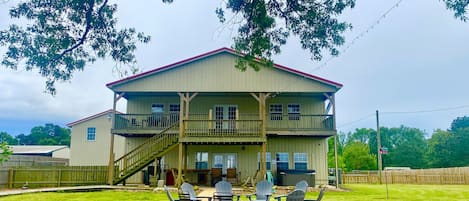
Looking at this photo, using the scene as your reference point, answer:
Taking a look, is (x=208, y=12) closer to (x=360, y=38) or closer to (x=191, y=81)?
(x=360, y=38)

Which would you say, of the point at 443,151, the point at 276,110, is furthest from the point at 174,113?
the point at 443,151

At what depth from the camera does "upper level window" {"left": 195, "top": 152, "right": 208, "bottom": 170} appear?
21812mm

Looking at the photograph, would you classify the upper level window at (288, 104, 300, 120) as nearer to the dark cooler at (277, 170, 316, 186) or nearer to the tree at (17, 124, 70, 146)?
the dark cooler at (277, 170, 316, 186)

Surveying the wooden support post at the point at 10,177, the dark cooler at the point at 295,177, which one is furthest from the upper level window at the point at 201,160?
the wooden support post at the point at 10,177

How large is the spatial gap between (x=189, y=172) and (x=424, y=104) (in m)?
42.1

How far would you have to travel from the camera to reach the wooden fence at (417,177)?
32466 mm

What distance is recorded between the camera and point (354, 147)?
54312 millimetres

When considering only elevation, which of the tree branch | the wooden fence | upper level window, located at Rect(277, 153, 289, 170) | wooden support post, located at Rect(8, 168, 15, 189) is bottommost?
the wooden fence

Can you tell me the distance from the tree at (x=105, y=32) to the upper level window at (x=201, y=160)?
11.3 metres

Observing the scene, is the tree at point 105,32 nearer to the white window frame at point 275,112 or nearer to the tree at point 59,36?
the tree at point 59,36

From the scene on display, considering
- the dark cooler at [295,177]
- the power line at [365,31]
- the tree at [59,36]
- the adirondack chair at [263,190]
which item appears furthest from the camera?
the dark cooler at [295,177]

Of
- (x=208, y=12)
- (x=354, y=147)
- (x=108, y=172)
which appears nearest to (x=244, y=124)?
(x=108, y=172)

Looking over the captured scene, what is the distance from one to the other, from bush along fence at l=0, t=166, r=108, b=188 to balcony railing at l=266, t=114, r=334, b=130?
30.9 feet

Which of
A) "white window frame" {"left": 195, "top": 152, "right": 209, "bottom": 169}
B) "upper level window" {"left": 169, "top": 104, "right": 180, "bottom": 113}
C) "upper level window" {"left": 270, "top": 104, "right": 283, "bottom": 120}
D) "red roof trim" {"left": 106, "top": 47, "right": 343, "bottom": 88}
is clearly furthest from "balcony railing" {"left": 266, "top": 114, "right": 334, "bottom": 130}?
"upper level window" {"left": 169, "top": 104, "right": 180, "bottom": 113}
